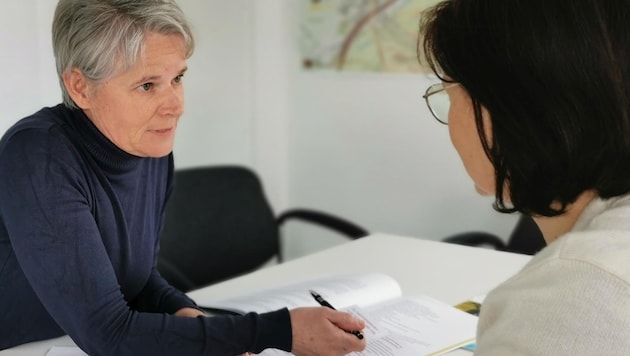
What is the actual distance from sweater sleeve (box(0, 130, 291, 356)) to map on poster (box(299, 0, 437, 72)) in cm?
185

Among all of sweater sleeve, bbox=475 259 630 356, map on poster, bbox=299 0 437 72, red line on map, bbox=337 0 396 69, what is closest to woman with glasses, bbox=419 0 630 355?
sweater sleeve, bbox=475 259 630 356

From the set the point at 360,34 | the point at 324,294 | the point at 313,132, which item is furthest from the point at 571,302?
the point at 313,132

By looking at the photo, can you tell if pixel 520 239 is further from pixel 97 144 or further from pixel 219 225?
pixel 97 144

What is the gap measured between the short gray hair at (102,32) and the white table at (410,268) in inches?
26.5

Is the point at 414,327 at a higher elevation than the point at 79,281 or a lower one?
lower

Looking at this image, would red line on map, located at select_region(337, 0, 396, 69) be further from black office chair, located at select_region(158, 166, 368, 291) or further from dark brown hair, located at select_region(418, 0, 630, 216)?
dark brown hair, located at select_region(418, 0, 630, 216)

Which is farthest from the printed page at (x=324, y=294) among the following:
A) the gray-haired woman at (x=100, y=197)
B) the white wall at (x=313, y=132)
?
the white wall at (x=313, y=132)

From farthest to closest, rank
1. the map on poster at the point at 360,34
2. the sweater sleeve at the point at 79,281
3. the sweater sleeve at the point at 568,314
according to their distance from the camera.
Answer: the map on poster at the point at 360,34, the sweater sleeve at the point at 79,281, the sweater sleeve at the point at 568,314

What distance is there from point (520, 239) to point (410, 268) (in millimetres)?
709

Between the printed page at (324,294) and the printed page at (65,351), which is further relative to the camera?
the printed page at (324,294)

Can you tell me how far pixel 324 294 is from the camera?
1.54 m

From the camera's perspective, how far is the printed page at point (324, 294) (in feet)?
4.94

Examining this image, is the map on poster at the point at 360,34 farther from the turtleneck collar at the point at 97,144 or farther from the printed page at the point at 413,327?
the turtleneck collar at the point at 97,144

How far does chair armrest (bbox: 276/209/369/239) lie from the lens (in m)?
2.72
